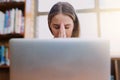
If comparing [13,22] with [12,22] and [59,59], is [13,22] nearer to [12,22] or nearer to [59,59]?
[12,22]

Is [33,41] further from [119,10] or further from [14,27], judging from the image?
[119,10]

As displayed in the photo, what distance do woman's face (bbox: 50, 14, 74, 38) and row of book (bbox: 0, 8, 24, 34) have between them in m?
1.24

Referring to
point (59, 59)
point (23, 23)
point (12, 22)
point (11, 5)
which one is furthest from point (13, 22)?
point (59, 59)

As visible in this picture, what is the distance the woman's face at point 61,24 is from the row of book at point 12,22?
1.24 metres

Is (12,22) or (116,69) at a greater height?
(12,22)

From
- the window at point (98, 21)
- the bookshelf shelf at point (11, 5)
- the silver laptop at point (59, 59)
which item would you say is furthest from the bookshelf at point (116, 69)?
the silver laptop at point (59, 59)

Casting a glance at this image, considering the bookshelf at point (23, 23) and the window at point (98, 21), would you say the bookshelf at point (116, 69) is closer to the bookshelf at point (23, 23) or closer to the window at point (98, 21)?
the window at point (98, 21)

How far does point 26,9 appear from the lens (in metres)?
2.66

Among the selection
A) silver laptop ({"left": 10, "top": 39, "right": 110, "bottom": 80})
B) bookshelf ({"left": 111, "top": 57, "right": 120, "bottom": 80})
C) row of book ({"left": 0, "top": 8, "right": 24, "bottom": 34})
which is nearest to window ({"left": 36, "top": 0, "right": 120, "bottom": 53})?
bookshelf ({"left": 111, "top": 57, "right": 120, "bottom": 80})

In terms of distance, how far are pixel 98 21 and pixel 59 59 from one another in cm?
223

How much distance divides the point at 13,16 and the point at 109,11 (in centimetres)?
134

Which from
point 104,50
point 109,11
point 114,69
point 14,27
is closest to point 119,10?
point 109,11

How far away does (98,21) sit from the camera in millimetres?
2803

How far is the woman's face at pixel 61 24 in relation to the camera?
127cm
